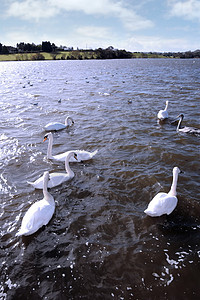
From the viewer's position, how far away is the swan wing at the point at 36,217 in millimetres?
4534

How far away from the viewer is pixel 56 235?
4668mm

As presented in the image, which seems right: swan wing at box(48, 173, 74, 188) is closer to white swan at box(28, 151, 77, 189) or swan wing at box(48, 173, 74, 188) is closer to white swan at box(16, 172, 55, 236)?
white swan at box(28, 151, 77, 189)

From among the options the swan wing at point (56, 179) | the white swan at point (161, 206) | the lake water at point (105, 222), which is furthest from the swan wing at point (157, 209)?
the swan wing at point (56, 179)

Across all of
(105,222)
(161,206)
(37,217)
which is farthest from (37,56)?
(161,206)

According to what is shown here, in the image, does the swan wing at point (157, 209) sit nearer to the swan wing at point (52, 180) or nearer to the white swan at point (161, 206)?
the white swan at point (161, 206)

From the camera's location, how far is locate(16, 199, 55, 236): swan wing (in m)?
4.53

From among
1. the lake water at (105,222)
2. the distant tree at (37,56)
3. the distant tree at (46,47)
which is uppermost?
the distant tree at (46,47)

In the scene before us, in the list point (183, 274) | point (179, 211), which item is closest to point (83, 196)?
point (179, 211)

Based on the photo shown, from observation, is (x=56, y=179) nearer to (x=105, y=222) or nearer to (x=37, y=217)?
(x=37, y=217)

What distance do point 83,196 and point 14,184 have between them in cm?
220

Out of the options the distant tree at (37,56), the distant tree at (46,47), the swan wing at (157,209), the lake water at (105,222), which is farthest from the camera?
the distant tree at (46,47)

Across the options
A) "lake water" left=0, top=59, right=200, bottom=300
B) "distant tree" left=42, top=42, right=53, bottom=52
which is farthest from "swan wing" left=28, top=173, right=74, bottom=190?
"distant tree" left=42, top=42, right=53, bottom=52

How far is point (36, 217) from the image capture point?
4.70 metres

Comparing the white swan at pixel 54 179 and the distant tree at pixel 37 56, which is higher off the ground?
the distant tree at pixel 37 56
